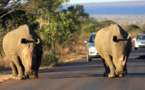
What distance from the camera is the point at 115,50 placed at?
14.9m

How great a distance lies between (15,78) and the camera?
15.4 m

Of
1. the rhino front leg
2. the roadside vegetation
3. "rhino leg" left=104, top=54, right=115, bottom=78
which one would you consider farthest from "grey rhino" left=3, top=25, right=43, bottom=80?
the roadside vegetation

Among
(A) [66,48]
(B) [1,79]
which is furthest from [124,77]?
(A) [66,48]

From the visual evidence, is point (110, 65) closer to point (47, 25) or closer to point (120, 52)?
point (120, 52)

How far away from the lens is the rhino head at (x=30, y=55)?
13.8 m

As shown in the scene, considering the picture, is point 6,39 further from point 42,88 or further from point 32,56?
point 42,88

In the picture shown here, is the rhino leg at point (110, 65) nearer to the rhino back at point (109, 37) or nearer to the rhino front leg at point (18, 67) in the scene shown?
the rhino back at point (109, 37)

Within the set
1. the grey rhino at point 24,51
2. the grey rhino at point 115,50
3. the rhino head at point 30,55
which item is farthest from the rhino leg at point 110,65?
the rhino head at point 30,55

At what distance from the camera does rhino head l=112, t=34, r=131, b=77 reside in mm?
14391

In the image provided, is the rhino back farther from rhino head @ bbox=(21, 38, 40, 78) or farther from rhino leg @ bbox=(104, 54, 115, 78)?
rhino head @ bbox=(21, 38, 40, 78)

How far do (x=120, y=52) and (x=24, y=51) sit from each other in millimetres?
3406

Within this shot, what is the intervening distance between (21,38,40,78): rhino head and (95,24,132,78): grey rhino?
2.83 meters

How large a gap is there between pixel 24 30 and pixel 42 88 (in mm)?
3515

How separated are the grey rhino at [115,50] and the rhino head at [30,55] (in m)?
2.83
